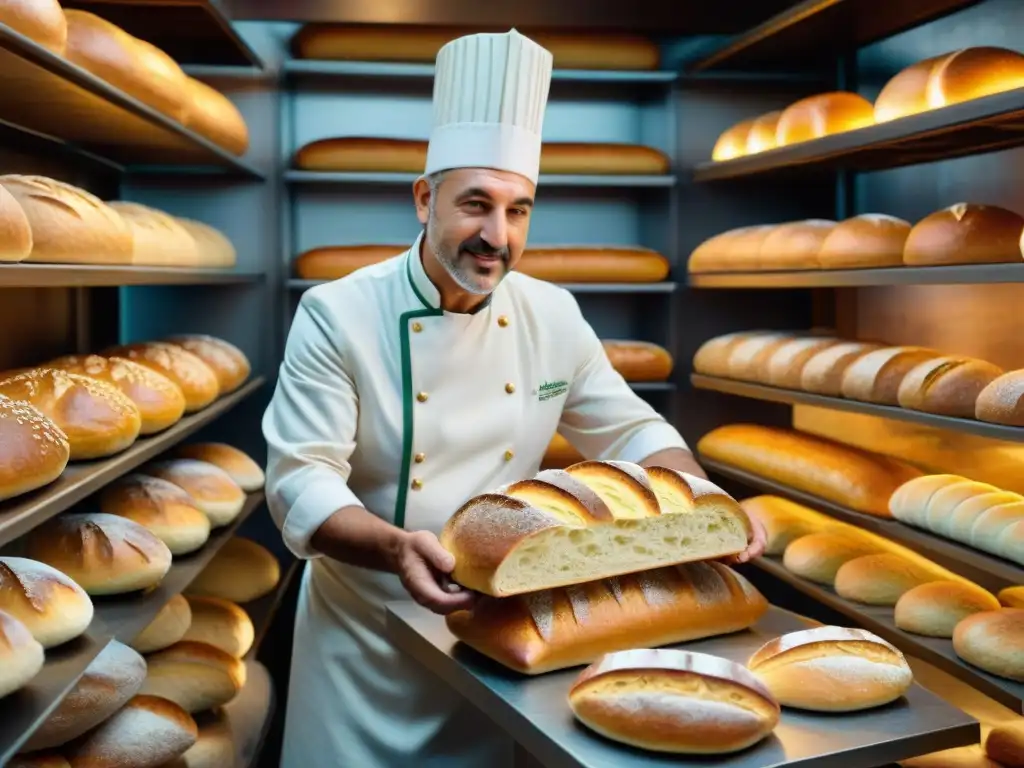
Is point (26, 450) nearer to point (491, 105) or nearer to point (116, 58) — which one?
point (491, 105)

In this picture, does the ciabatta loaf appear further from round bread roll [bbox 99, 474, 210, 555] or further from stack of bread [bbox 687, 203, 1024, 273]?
round bread roll [bbox 99, 474, 210, 555]

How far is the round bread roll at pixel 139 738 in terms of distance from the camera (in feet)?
6.71

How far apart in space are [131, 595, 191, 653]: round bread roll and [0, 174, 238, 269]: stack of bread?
803 millimetres

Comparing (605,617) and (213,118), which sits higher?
(213,118)

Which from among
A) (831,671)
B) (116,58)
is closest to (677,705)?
(831,671)

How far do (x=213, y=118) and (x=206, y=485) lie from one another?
1105 mm

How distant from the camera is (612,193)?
4332mm

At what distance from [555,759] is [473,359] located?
0.95 metres

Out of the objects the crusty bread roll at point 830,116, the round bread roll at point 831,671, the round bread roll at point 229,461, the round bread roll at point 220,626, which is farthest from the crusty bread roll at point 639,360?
the round bread roll at point 831,671

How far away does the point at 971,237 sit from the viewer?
8.01 ft

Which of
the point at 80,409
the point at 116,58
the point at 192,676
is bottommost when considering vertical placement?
the point at 192,676

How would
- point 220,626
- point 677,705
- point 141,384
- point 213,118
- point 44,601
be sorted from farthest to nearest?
point 213,118
point 220,626
point 141,384
point 44,601
point 677,705

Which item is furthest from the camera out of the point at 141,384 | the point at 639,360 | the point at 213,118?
the point at 639,360

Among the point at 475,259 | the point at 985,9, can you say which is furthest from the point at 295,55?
the point at 475,259
